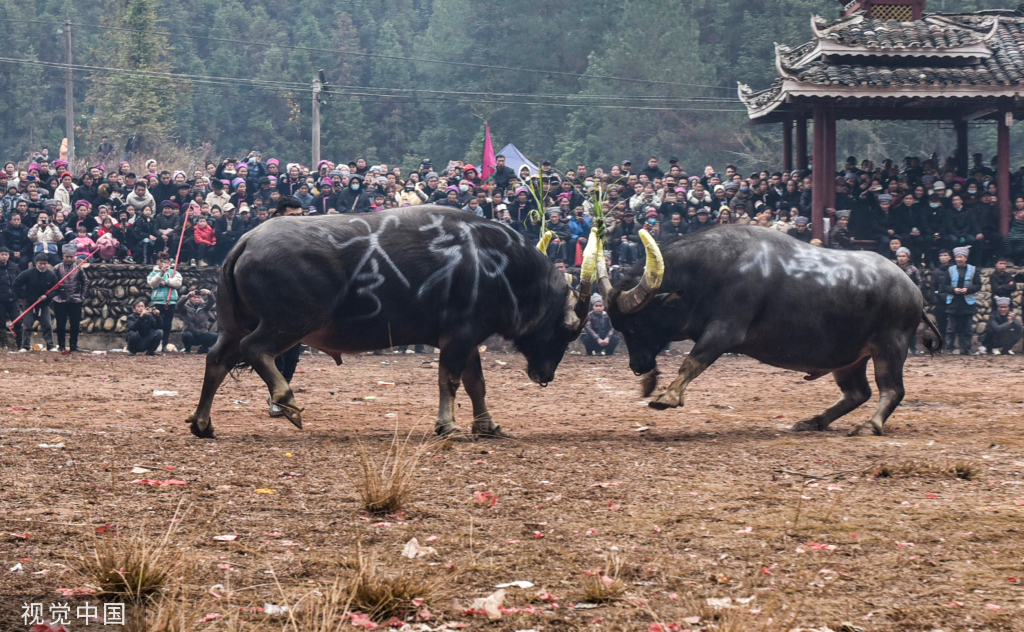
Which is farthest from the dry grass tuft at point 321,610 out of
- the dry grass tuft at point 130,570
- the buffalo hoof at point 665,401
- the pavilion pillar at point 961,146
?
the pavilion pillar at point 961,146

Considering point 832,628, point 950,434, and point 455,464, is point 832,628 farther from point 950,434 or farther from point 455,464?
point 950,434

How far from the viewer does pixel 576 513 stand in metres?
6.55

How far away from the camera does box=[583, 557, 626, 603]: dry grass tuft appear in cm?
502

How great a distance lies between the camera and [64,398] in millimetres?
12445

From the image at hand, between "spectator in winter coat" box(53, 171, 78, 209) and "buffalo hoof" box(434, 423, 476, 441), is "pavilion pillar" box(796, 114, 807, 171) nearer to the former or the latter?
"spectator in winter coat" box(53, 171, 78, 209)

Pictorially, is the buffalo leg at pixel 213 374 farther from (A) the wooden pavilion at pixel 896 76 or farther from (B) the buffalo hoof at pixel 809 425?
(A) the wooden pavilion at pixel 896 76

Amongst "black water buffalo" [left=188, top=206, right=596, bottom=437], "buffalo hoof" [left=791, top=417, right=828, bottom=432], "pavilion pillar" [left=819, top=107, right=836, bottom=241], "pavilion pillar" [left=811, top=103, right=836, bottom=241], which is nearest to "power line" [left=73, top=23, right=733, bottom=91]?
"pavilion pillar" [left=811, top=103, right=836, bottom=241]

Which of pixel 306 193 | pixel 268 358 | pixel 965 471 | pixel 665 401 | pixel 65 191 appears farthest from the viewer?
pixel 306 193

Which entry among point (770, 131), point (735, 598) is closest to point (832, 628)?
point (735, 598)

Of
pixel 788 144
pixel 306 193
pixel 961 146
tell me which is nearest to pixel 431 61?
pixel 788 144

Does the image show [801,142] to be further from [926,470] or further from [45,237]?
[926,470]

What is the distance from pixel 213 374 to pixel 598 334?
418 inches

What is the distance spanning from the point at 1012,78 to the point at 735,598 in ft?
59.0

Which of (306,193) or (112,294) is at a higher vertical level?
(306,193)
